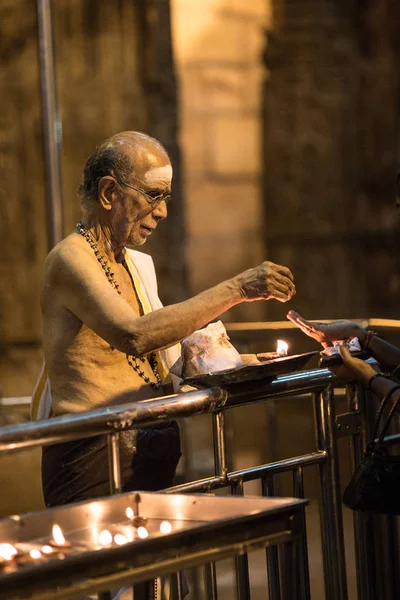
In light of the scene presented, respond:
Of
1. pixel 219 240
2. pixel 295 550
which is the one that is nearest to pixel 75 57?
pixel 219 240

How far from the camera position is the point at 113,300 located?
3055 millimetres

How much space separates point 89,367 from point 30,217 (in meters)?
3.46

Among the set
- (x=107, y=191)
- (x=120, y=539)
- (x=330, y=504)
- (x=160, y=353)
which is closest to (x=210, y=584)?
(x=330, y=504)

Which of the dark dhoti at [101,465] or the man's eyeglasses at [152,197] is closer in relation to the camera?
the dark dhoti at [101,465]

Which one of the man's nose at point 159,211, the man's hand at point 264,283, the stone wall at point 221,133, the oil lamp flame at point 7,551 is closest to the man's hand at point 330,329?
the man's hand at point 264,283

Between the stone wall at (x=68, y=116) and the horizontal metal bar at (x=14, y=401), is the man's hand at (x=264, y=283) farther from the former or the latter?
the horizontal metal bar at (x=14, y=401)

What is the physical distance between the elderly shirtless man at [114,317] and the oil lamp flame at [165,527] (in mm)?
959

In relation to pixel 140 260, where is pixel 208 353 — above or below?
below

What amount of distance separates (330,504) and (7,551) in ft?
4.47

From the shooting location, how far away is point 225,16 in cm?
640

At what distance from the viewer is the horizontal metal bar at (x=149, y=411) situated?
2291mm

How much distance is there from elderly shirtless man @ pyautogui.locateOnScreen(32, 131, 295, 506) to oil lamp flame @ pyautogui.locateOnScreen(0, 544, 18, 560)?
3.59 feet

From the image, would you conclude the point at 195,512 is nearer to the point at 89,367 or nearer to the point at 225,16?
the point at 89,367

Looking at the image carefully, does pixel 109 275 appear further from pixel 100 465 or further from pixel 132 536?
pixel 132 536
